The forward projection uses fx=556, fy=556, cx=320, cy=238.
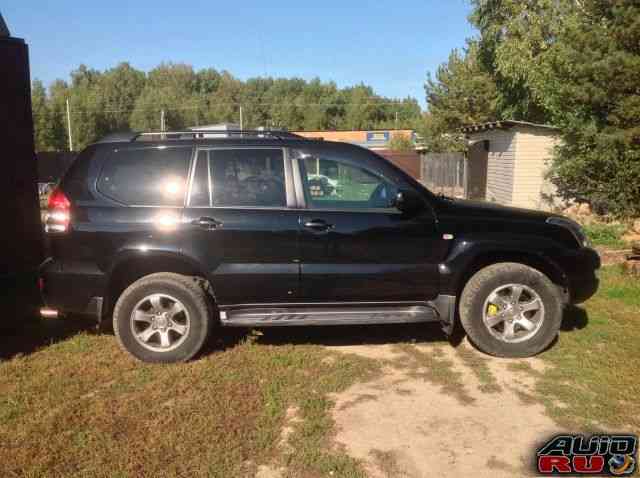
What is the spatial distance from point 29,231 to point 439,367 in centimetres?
424

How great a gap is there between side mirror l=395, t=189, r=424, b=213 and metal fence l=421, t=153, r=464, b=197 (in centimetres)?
1877

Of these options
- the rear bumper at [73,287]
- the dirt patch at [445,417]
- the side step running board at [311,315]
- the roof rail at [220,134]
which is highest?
the roof rail at [220,134]

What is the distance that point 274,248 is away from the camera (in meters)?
4.57

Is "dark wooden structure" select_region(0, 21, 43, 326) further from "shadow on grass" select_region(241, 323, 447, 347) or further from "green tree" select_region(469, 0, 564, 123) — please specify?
"green tree" select_region(469, 0, 564, 123)

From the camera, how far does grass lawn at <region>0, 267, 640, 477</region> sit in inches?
128

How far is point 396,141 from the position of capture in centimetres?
4206

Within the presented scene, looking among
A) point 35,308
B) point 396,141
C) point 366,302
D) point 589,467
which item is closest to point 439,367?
point 366,302

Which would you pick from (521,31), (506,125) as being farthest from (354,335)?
(521,31)

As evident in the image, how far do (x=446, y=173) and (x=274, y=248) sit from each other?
71.5ft

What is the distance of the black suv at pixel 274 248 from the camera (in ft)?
14.9

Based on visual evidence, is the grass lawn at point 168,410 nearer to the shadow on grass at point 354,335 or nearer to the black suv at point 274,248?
the shadow on grass at point 354,335

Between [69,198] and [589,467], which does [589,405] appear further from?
[69,198]

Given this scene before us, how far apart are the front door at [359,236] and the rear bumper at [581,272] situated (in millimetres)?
1169

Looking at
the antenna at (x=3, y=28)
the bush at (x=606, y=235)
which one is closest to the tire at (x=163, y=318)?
the antenna at (x=3, y=28)
